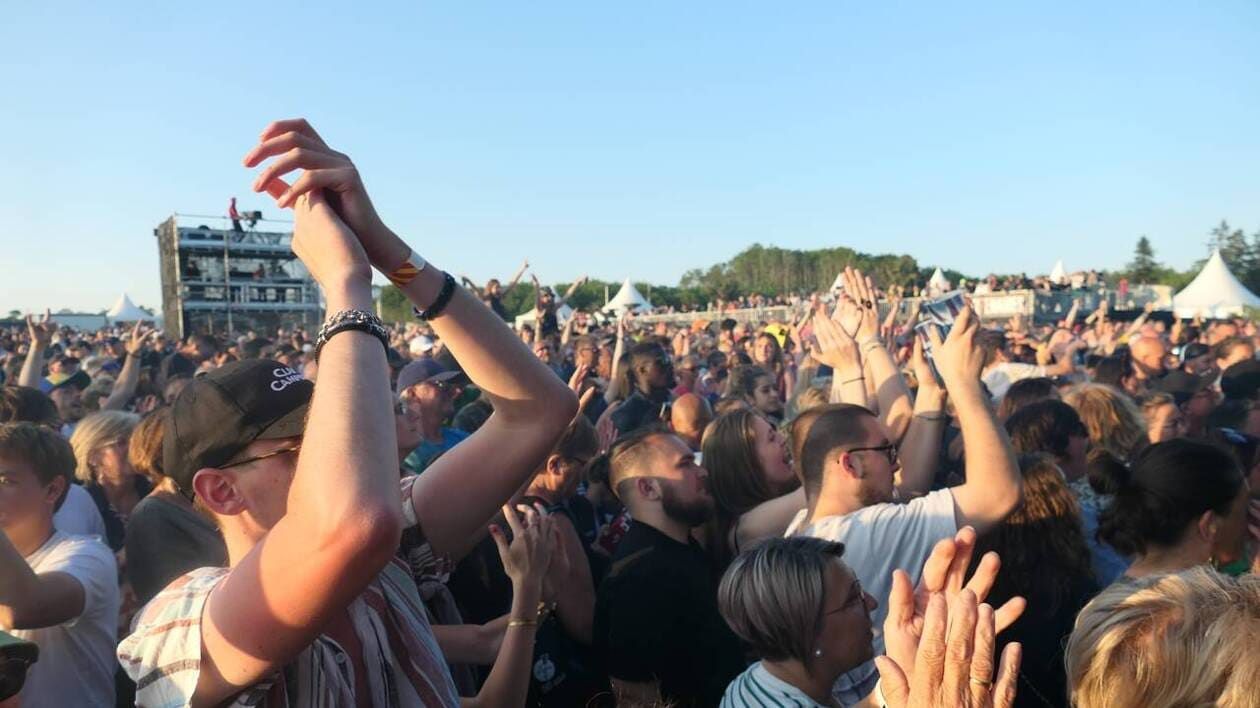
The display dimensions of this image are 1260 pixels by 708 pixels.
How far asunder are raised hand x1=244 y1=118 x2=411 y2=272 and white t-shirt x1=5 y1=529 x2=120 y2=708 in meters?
1.90

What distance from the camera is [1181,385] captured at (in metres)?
8.05

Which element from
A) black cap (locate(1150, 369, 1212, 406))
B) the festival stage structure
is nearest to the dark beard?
black cap (locate(1150, 369, 1212, 406))

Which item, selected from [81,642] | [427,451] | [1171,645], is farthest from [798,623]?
[427,451]

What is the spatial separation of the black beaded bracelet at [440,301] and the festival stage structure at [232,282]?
26211mm

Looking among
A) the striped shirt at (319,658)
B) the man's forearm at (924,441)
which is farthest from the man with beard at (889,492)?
the striped shirt at (319,658)

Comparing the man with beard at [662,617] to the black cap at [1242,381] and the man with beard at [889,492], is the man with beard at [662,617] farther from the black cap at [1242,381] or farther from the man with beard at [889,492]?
the black cap at [1242,381]

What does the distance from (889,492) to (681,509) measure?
2.87 ft

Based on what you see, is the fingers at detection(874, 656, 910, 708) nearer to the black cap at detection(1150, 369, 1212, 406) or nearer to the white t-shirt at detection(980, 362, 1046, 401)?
the black cap at detection(1150, 369, 1212, 406)

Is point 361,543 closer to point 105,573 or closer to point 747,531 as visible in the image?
point 105,573

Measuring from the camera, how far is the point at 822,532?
3195 mm

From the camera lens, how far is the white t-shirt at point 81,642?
287cm

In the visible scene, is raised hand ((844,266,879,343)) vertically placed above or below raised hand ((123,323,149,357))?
above

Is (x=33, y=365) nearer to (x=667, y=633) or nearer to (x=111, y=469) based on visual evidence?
(x=111, y=469)

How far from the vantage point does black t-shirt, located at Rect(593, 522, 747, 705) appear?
3.15 m
